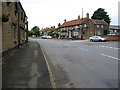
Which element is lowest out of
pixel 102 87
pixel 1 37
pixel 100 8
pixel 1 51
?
pixel 102 87

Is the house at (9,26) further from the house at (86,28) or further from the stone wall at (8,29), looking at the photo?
the house at (86,28)

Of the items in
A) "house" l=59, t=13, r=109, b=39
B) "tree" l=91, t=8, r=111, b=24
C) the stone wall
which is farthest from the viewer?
"tree" l=91, t=8, r=111, b=24

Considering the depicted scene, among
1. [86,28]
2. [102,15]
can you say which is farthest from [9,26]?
[102,15]

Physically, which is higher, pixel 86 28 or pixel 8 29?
pixel 86 28

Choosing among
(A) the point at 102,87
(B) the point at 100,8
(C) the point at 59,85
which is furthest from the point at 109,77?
(B) the point at 100,8

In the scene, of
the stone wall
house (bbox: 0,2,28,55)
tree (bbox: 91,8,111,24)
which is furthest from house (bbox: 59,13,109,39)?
the stone wall

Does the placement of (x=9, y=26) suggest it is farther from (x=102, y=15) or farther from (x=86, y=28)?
(x=102, y=15)

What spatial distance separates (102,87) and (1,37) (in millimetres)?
7614

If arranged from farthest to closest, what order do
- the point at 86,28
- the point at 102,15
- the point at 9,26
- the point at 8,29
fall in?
the point at 102,15 < the point at 86,28 < the point at 9,26 < the point at 8,29

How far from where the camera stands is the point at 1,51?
10578mm

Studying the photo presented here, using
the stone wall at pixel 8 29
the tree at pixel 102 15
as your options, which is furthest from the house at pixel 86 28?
the stone wall at pixel 8 29

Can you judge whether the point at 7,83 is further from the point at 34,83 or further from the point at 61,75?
the point at 61,75

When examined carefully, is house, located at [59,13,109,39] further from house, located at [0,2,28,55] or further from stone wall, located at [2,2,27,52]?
stone wall, located at [2,2,27,52]

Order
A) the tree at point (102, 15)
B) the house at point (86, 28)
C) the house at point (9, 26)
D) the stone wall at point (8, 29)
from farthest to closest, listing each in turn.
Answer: the tree at point (102, 15)
the house at point (86, 28)
the stone wall at point (8, 29)
the house at point (9, 26)
